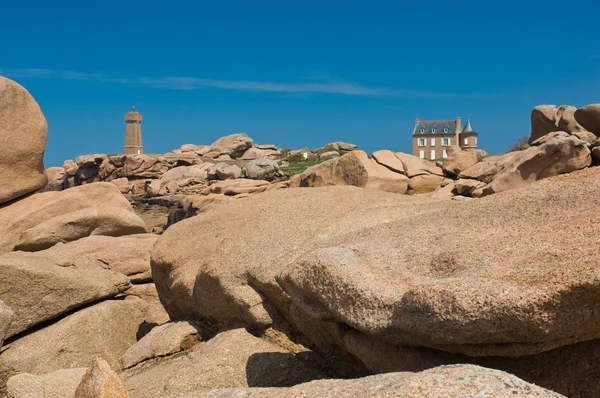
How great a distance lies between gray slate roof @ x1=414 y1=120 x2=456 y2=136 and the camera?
227 ft

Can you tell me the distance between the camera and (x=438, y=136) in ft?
229

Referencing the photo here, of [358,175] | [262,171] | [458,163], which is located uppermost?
[458,163]

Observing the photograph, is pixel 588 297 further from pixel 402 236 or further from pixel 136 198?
pixel 136 198

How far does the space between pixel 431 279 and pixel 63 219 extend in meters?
10.2

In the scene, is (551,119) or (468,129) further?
(468,129)

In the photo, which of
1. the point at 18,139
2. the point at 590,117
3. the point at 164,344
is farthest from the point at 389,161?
the point at 164,344

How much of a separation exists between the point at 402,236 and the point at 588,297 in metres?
2.24

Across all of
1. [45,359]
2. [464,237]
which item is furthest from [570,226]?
[45,359]

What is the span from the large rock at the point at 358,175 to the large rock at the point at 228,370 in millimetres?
11586

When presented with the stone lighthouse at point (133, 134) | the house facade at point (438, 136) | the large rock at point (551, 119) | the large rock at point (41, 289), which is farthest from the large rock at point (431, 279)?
the stone lighthouse at point (133, 134)

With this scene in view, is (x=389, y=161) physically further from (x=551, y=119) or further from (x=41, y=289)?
(x=41, y=289)

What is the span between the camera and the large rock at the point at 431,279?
13.7 ft

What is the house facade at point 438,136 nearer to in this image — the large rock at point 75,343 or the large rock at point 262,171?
the large rock at point 262,171

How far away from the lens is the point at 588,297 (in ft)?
12.9
